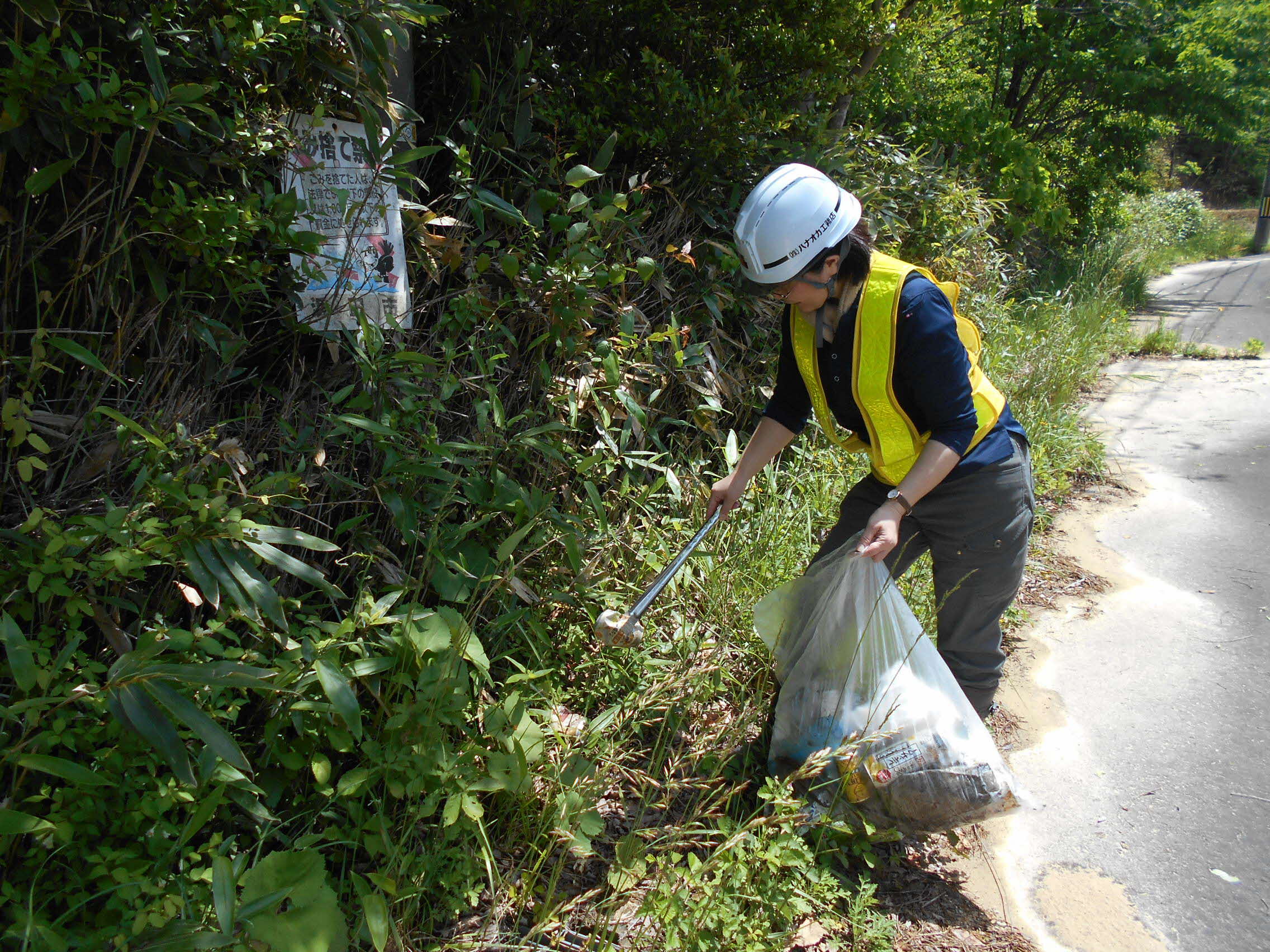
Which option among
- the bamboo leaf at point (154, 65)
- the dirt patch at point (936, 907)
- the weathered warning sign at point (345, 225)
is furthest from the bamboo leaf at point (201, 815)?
the dirt patch at point (936, 907)

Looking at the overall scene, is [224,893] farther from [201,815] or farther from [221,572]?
[221,572]

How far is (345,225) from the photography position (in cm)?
273

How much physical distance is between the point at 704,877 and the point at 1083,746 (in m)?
1.68

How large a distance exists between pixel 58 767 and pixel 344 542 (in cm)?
112

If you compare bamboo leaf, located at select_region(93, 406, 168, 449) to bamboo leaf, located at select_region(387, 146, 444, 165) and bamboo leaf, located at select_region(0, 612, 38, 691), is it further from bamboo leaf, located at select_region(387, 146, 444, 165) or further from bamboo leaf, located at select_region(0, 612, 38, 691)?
bamboo leaf, located at select_region(387, 146, 444, 165)

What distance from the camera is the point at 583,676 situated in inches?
114

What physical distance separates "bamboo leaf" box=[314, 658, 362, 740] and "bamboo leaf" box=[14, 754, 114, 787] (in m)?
0.44

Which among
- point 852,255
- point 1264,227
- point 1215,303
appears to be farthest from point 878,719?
point 1264,227

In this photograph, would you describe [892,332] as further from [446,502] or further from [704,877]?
[704,877]

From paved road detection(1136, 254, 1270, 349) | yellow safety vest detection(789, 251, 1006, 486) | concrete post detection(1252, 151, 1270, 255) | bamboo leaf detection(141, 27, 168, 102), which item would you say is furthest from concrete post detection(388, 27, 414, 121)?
concrete post detection(1252, 151, 1270, 255)

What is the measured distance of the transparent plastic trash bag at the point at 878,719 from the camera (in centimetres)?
233

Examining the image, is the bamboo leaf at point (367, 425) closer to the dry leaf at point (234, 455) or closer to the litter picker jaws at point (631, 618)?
the dry leaf at point (234, 455)

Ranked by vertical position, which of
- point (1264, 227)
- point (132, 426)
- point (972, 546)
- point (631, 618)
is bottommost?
point (1264, 227)

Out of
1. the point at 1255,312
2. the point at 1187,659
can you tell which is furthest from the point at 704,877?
the point at 1255,312
